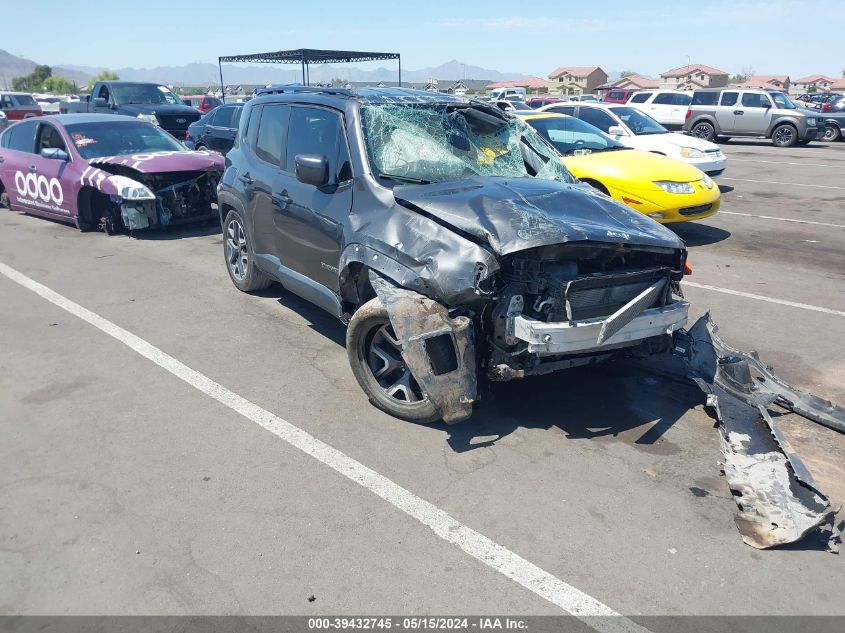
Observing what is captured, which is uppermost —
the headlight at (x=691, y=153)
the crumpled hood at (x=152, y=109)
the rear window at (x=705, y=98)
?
the rear window at (x=705, y=98)

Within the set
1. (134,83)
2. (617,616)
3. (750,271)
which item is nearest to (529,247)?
(617,616)

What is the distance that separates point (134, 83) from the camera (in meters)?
18.5

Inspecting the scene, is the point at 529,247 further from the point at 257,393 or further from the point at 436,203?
the point at 257,393

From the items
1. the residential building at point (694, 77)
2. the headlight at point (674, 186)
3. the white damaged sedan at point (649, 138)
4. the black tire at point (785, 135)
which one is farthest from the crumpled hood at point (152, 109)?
the residential building at point (694, 77)

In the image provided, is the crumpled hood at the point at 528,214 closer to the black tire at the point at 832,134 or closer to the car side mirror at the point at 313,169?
the car side mirror at the point at 313,169

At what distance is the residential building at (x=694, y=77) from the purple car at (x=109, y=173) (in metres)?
75.9

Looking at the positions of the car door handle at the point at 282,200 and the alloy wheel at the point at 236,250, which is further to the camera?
the alloy wheel at the point at 236,250

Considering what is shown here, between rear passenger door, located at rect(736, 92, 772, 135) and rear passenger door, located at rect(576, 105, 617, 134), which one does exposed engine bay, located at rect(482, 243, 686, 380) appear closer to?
rear passenger door, located at rect(576, 105, 617, 134)

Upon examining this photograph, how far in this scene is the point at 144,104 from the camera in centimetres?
1845

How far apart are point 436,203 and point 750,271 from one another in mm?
5297

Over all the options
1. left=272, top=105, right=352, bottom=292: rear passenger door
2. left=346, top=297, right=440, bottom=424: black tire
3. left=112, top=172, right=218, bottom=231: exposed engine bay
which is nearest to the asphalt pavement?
left=346, top=297, right=440, bottom=424: black tire

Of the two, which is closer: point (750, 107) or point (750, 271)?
point (750, 271)

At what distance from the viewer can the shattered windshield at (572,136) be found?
10.1 metres

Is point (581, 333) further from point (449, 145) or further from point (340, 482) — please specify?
point (449, 145)
